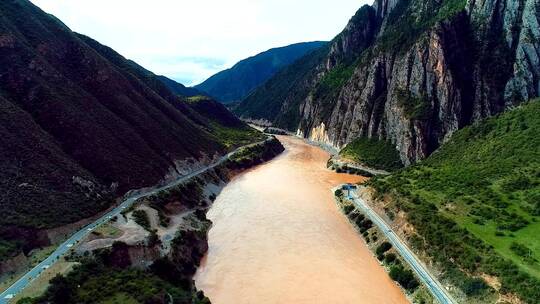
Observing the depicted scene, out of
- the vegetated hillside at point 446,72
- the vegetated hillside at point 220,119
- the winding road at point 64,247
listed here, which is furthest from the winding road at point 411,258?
the vegetated hillside at point 220,119

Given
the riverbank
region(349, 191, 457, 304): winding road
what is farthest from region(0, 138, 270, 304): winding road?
region(349, 191, 457, 304): winding road

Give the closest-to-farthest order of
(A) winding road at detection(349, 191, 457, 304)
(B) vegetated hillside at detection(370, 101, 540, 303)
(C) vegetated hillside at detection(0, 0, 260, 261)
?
(A) winding road at detection(349, 191, 457, 304) < (B) vegetated hillside at detection(370, 101, 540, 303) < (C) vegetated hillside at detection(0, 0, 260, 261)

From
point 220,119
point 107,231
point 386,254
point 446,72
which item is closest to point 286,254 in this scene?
point 386,254

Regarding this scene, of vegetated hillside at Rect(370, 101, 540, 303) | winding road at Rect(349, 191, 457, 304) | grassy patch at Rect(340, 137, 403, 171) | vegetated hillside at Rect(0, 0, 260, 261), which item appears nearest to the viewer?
winding road at Rect(349, 191, 457, 304)

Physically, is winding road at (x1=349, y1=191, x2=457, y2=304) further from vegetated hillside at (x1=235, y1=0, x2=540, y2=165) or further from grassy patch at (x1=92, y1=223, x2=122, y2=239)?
vegetated hillside at (x1=235, y1=0, x2=540, y2=165)

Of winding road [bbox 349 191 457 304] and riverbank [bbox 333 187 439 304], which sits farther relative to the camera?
riverbank [bbox 333 187 439 304]

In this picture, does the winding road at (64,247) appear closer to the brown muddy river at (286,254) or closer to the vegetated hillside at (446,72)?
the brown muddy river at (286,254)

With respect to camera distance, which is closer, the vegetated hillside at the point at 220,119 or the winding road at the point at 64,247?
the winding road at the point at 64,247
